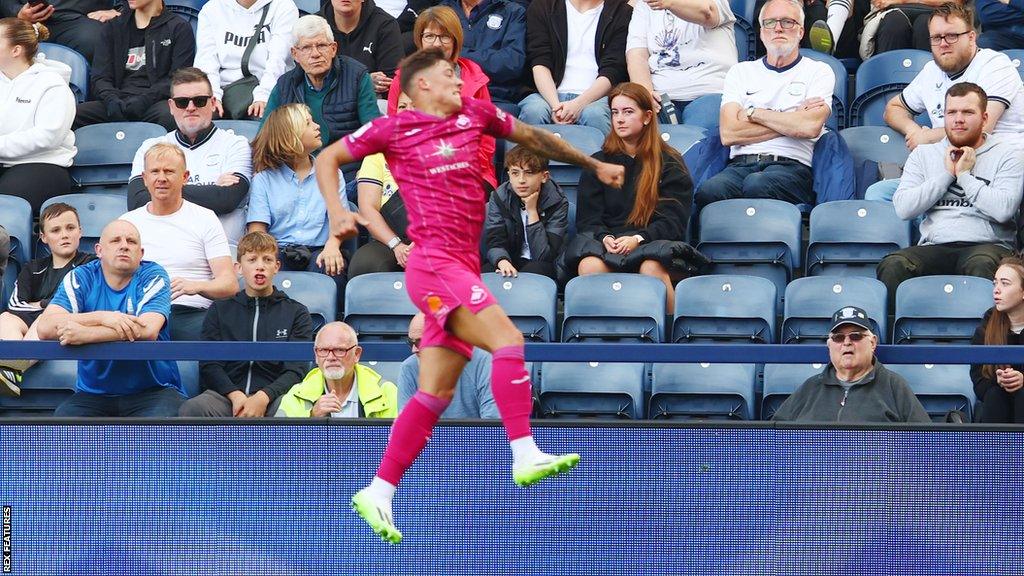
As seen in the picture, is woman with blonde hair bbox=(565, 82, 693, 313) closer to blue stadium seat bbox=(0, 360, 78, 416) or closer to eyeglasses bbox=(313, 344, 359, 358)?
eyeglasses bbox=(313, 344, 359, 358)

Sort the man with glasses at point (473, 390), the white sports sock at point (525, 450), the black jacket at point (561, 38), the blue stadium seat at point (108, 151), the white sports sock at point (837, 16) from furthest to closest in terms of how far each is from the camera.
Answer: the white sports sock at point (837, 16) → the black jacket at point (561, 38) → the blue stadium seat at point (108, 151) → the man with glasses at point (473, 390) → the white sports sock at point (525, 450)

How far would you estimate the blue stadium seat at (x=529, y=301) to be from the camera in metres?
7.78

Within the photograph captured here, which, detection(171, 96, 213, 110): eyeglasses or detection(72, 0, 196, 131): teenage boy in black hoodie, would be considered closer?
detection(171, 96, 213, 110): eyeglasses

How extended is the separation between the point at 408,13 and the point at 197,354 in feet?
15.4

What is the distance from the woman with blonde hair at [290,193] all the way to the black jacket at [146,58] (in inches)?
58.6

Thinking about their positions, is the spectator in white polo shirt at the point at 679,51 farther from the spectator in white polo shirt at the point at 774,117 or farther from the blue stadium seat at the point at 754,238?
the blue stadium seat at the point at 754,238

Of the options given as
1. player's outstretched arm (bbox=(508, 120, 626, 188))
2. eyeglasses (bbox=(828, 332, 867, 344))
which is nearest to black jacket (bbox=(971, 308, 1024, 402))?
eyeglasses (bbox=(828, 332, 867, 344))

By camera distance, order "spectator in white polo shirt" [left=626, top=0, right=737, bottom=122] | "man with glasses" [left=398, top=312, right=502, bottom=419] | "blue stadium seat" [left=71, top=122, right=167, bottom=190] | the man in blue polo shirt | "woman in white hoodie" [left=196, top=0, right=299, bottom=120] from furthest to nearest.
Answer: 1. "woman in white hoodie" [left=196, top=0, right=299, bottom=120]
2. "spectator in white polo shirt" [left=626, top=0, right=737, bottom=122]
3. "blue stadium seat" [left=71, top=122, right=167, bottom=190]
4. the man in blue polo shirt
5. "man with glasses" [left=398, top=312, right=502, bottom=419]

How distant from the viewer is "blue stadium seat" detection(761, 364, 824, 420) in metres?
7.62

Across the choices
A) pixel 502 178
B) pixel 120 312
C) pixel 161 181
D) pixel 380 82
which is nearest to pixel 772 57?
pixel 502 178

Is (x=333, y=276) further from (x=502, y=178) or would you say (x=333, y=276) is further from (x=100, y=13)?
(x=100, y=13)

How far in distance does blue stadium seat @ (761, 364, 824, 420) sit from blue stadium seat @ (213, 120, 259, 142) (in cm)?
327

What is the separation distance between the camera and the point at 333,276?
330 inches

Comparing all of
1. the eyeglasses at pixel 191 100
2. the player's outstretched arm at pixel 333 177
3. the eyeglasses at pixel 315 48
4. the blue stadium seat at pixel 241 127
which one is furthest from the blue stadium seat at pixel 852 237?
the player's outstretched arm at pixel 333 177
